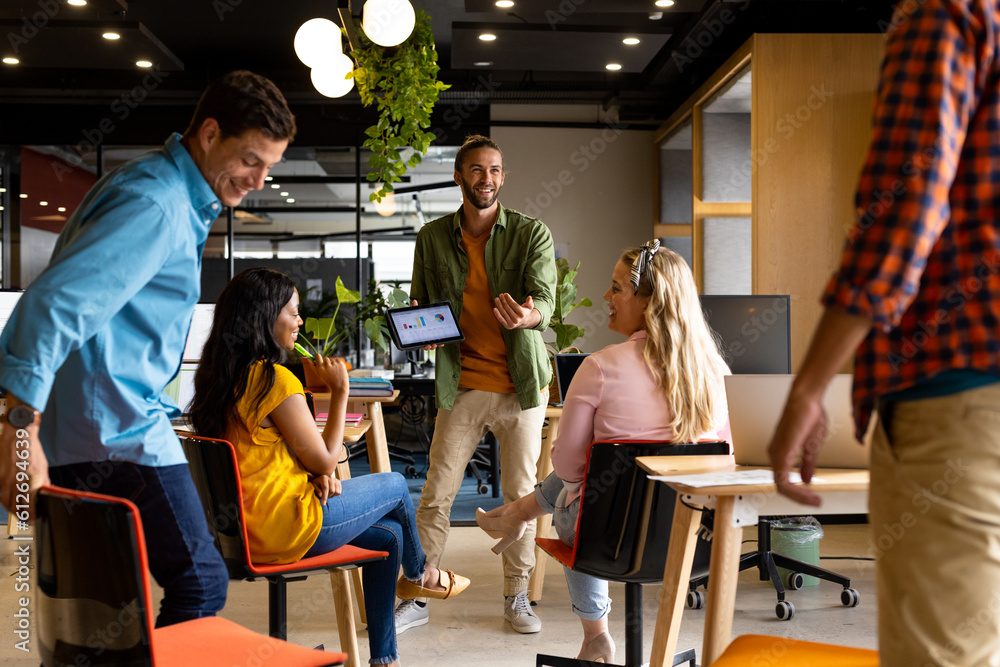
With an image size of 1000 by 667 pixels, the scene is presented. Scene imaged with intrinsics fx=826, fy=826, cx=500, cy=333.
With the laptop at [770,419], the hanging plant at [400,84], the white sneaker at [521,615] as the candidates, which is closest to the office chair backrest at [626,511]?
the laptop at [770,419]

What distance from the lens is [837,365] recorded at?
0.90 meters

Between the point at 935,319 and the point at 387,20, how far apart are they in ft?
12.0

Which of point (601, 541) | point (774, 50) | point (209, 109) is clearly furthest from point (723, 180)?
point (209, 109)

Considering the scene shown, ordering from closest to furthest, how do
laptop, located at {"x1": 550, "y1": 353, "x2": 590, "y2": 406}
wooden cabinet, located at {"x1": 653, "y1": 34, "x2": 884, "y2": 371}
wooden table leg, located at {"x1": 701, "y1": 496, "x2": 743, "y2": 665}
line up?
wooden table leg, located at {"x1": 701, "y1": 496, "x2": 743, "y2": 665}
laptop, located at {"x1": 550, "y1": 353, "x2": 590, "y2": 406}
wooden cabinet, located at {"x1": 653, "y1": 34, "x2": 884, "y2": 371}

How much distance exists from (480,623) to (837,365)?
249 cm

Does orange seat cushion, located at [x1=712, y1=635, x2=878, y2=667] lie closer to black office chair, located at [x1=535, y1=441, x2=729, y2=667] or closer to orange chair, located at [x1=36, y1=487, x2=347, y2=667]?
black office chair, located at [x1=535, y1=441, x2=729, y2=667]

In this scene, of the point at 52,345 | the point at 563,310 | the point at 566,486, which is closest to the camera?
the point at 52,345

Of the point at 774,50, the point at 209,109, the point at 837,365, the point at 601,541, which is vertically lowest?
the point at 601,541

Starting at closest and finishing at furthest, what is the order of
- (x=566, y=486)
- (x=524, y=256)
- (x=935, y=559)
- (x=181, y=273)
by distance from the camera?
(x=935, y=559) < (x=181, y=273) < (x=566, y=486) < (x=524, y=256)

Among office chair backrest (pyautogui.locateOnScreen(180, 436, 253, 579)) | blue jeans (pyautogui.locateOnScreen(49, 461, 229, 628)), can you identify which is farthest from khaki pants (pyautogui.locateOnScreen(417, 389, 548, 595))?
blue jeans (pyautogui.locateOnScreen(49, 461, 229, 628))

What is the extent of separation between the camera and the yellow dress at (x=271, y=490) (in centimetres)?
208

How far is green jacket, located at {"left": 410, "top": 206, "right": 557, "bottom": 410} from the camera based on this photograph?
3.11 m

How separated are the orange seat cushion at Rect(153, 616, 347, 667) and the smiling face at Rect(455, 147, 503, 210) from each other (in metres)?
2.06

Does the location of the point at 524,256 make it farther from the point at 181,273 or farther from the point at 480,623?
the point at 181,273
